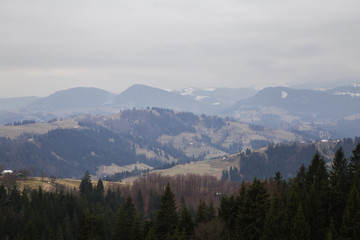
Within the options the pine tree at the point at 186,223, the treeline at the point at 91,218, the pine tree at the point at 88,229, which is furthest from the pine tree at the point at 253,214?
the pine tree at the point at 88,229

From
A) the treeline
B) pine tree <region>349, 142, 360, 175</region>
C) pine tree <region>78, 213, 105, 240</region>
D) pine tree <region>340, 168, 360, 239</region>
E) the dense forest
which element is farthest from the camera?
pine tree <region>78, 213, 105, 240</region>

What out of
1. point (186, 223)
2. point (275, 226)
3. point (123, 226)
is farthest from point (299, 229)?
point (123, 226)

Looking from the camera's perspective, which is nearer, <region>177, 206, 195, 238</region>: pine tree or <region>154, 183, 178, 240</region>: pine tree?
<region>177, 206, 195, 238</region>: pine tree

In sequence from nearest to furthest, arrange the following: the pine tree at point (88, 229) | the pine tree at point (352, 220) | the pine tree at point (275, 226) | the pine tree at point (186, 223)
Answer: the pine tree at point (352, 220) < the pine tree at point (275, 226) < the pine tree at point (186, 223) < the pine tree at point (88, 229)

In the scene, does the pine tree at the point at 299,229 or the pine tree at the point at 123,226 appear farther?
the pine tree at the point at 123,226

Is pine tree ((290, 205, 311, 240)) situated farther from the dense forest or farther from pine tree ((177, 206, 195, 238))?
pine tree ((177, 206, 195, 238))

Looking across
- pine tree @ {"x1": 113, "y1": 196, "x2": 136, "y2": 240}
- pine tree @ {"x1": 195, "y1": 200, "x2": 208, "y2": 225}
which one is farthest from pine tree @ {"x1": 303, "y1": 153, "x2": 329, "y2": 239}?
pine tree @ {"x1": 113, "y1": 196, "x2": 136, "y2": 240}

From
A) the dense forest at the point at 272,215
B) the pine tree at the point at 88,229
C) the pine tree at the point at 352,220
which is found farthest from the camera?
the pine tree at the point at 88,229

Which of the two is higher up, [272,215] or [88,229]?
[272,215]

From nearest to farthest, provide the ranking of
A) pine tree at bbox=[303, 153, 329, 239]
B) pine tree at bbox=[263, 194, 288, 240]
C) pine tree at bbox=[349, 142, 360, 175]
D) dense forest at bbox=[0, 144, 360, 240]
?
dense forest at bbox=[0, 144, 360, 240]
pine tree at bbox=[263, 194, 288, 240]
pine tree at bbox=[303, 153, 329, 239]
pine tree at bbox=[349, 142, 360, 175]

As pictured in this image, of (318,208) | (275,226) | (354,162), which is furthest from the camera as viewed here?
(354,162)

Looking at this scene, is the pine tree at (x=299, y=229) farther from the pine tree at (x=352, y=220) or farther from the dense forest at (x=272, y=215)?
the pine tree at (x=352, y=220)

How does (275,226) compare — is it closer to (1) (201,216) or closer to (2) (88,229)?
(1) (201,216)

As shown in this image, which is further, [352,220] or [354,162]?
[354,162]
